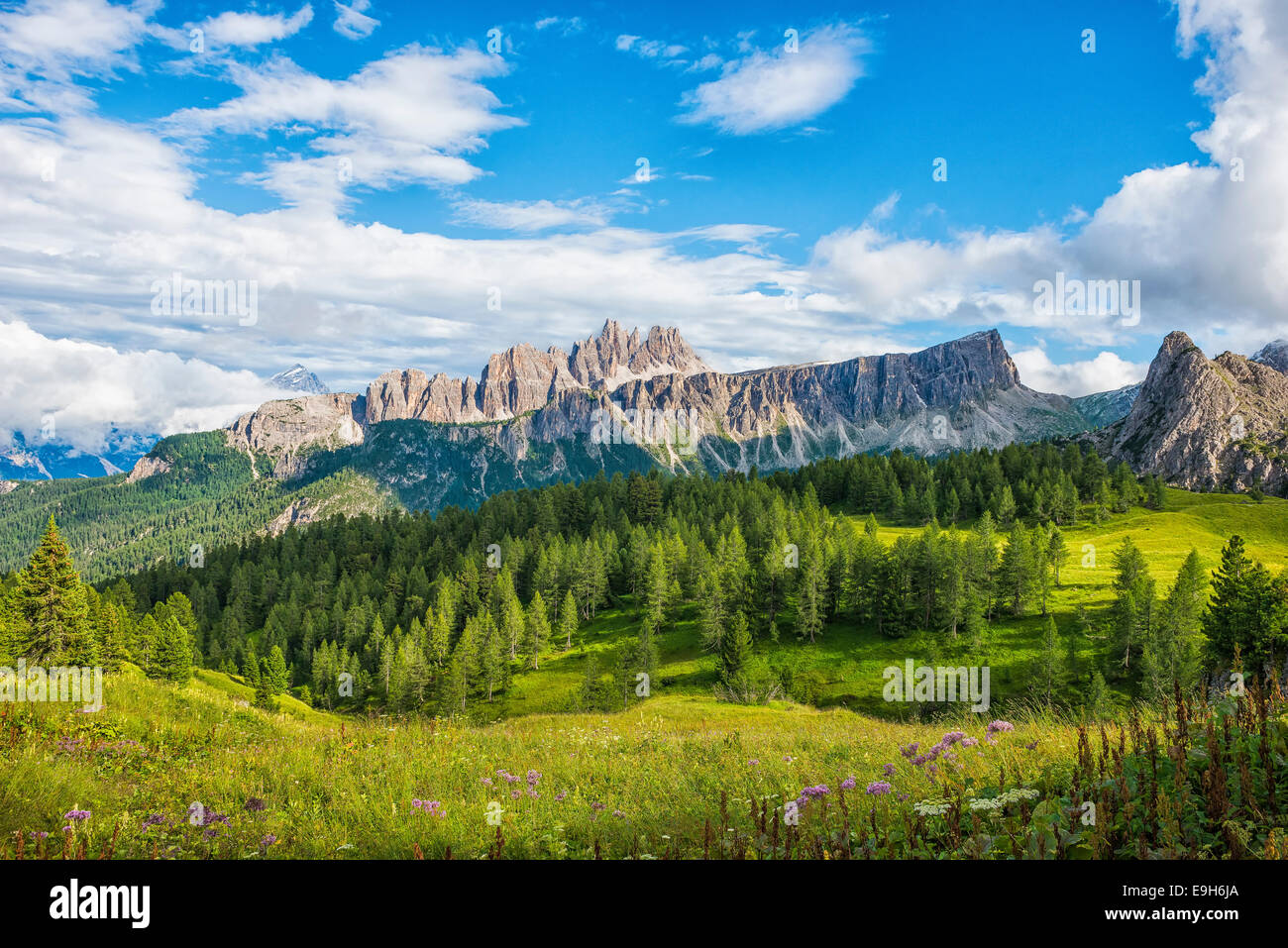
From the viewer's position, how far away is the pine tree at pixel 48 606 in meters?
43.0

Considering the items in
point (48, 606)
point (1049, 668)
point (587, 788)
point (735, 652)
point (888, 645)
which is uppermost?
point (587, 788)

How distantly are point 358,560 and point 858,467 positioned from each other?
394 ft

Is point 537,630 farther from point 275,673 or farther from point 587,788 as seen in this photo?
point 587,788

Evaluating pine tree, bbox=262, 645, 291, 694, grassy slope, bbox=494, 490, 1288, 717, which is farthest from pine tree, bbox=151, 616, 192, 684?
grassy slope, bbox=494, 490, 1288, 717

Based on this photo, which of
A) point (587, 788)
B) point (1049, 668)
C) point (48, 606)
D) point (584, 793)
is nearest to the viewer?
point (584, 793)

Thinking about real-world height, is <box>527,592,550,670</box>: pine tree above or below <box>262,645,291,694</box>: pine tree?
above

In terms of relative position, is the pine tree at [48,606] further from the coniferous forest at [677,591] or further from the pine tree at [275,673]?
the pine tree at [275,673]

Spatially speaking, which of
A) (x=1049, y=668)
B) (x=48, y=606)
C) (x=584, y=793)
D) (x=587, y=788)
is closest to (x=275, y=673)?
(x=48, y=606)

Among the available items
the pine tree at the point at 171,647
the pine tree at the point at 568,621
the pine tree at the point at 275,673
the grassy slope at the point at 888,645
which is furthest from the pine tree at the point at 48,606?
the pine tree at the point at 568,621

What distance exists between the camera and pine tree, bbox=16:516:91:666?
42969mm

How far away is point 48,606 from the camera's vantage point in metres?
43.8

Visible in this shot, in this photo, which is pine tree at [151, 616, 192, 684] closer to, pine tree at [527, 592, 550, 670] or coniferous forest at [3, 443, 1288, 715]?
coniferous forest at [3, 443, 1288, 715]

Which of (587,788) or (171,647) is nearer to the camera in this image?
(587,788)

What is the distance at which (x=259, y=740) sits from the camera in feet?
48.1
